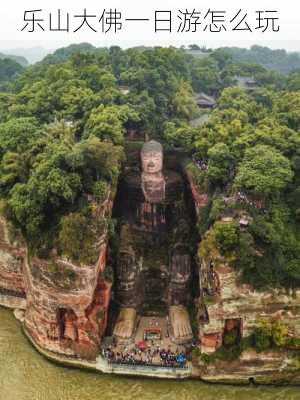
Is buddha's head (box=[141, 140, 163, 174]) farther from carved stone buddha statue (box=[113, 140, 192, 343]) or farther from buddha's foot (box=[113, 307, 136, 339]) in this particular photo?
buddha's foot (box=[113, 307, 136, 339])

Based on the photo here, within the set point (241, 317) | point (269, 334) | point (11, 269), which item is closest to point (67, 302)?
point (11, 269)

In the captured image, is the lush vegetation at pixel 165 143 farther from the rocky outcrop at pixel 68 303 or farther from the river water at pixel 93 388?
the river water at pixel 93 388

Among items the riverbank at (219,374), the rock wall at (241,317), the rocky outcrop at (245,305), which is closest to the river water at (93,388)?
the riverbank at (219,374)

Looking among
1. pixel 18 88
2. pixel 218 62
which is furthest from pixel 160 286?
pixel 218 62

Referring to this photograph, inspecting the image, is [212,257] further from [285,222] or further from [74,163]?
[74,163]

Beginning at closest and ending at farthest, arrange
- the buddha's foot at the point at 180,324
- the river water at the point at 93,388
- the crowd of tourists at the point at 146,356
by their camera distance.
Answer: the river water at the point at 93,388 < the crowd of tourists at the point at 146,356 < the buddha's foot at the point at 180,324

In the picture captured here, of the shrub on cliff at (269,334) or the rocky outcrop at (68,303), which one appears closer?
the shrub on cliff at (269,334)

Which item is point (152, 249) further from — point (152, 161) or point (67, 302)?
point (67, 302)
